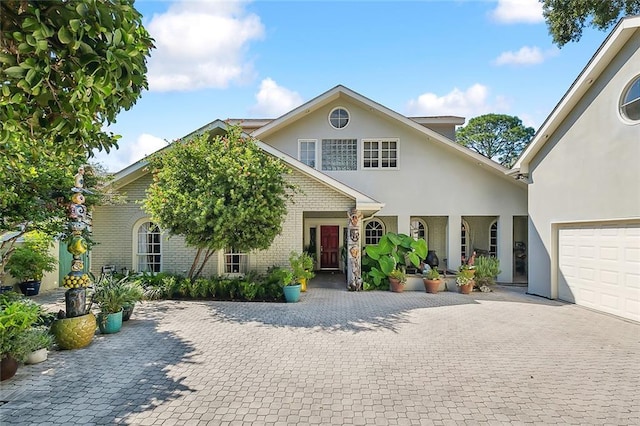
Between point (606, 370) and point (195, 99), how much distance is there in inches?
448

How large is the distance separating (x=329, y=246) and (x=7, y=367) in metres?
13.3

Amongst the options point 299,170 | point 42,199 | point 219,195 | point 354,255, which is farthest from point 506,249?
point 42,199

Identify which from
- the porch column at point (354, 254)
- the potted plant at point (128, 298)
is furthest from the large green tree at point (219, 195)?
the porch column at point (354, 254)

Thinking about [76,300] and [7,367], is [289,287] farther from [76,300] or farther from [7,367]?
[7,367]

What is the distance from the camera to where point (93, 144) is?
11.2 ft

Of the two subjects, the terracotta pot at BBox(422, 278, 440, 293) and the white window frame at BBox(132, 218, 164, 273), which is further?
the white window frame at BBox(132, 218, 164, 273)

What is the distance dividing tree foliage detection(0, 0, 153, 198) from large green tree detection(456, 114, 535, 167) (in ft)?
133

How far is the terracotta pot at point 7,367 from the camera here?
4.98 meters

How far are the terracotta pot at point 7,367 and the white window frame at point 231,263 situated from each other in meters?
7.40

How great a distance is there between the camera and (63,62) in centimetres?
261

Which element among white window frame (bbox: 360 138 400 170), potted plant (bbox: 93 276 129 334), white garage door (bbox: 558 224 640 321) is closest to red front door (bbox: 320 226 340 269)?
white window frame (bbox: 360 138 400 170)

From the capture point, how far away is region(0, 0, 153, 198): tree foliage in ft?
7.75

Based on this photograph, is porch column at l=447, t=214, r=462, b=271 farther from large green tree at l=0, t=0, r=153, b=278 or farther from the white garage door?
large green tree at l=0, t=0, r=153, b=278

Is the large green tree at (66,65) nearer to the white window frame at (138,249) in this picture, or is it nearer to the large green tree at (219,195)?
the large green tree at (219,195)
